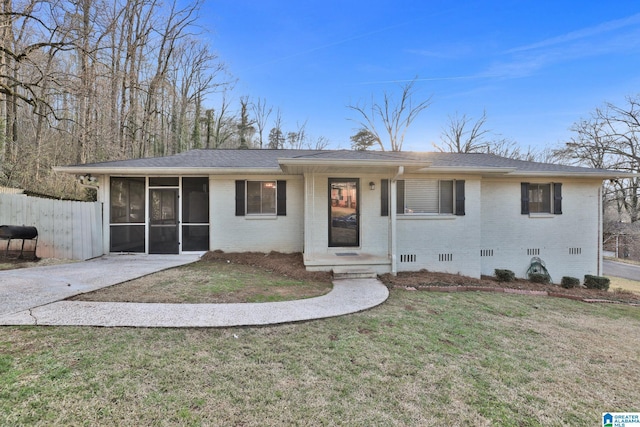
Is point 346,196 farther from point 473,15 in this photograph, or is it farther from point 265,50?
point 265,50

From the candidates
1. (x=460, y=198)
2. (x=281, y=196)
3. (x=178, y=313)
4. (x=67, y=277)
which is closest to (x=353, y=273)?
(x=281, y=196)

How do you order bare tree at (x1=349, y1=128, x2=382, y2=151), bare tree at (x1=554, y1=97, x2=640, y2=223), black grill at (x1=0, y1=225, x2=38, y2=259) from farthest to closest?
bare tree at (x1=349, y1=128, x2=382, y2=151)
bare tree at (x1=554, y1=97, x2=640, y2=223)
black grill at (x1=0, y1=225, x2=38, y2=259)

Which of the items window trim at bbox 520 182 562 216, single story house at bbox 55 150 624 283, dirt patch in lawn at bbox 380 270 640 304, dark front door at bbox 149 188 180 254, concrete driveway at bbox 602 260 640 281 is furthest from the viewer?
concrete driveway at bbox 602 260 640 281

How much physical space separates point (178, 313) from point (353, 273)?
368 centimetres

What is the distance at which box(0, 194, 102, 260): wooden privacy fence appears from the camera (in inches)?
276

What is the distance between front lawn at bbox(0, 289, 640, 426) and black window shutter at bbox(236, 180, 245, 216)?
510 cm

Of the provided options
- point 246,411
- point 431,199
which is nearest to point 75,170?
point 246,411

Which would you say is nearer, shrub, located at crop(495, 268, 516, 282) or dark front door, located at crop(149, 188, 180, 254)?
shrub, located at crop(495, 268, 516, 282)

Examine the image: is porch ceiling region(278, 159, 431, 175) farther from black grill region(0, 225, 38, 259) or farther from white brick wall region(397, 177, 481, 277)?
black grill region(0, 225, 38, 259)

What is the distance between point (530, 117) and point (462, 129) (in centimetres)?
581

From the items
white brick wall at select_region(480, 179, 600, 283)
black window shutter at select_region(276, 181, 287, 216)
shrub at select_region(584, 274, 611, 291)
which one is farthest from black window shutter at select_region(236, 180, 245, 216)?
shrub at select_region(584, 274, 611, 291)

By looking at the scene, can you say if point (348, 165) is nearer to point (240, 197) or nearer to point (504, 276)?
point (240, 197)

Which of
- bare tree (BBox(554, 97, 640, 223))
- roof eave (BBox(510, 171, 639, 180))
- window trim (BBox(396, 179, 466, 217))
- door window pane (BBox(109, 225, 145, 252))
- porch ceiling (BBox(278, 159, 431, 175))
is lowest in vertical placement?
door window pane (BBox(109, 225, 145, 252))

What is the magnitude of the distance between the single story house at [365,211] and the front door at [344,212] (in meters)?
0.03
